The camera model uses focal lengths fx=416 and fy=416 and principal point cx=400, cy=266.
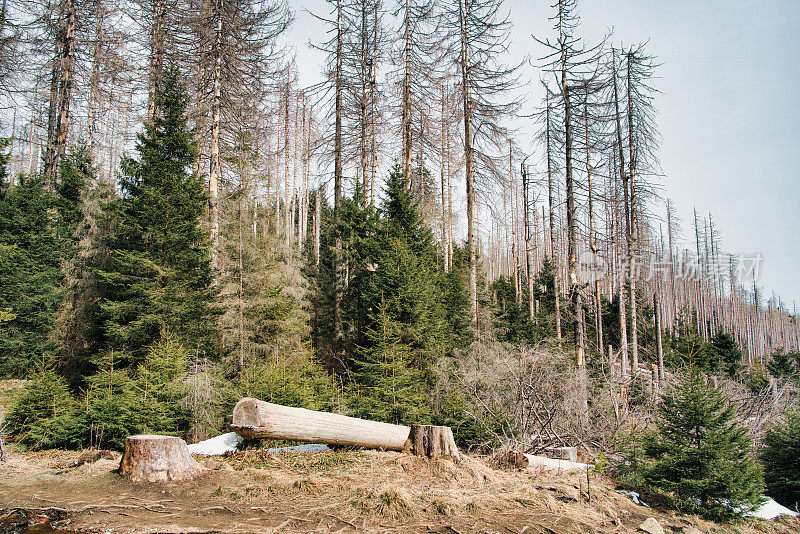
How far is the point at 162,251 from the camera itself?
11.7 m

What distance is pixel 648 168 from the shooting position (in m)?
19.1

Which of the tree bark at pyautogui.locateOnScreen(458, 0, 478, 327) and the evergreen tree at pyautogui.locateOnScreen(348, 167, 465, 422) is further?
the tree bark at pyautogui.locateOnScreen(458, 0, 478, 327)

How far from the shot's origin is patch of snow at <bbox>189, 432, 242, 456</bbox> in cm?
715

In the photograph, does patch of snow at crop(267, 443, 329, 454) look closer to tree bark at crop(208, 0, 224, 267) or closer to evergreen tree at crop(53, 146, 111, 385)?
tree bark at crop(208, 0, 224, 267)

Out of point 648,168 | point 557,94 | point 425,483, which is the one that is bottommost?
point 425,483

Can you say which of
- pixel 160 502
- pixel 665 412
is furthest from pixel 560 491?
pixel 160 502

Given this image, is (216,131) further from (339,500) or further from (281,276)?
(339,500)

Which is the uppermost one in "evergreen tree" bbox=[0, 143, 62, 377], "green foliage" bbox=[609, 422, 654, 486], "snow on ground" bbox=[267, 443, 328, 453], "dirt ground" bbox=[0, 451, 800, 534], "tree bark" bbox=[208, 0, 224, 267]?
"tree bark" bbox=[208, 0, 224, 267]

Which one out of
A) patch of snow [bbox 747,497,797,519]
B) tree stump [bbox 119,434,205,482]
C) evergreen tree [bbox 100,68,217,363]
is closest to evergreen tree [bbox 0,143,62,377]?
evergreen tree [bbox 100,68,217,363]

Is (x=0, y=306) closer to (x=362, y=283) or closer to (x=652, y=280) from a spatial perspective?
(x=362, y=283)

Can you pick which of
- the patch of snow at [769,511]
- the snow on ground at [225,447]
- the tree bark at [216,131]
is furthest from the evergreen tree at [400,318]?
the patch of snow at [769,511]

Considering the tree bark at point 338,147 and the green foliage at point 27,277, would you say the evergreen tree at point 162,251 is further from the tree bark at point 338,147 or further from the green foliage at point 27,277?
the tree bark at point 338,147

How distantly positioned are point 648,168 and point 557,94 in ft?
24.6

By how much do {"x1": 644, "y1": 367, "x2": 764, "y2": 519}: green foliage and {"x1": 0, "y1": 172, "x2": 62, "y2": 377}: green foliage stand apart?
1582 cm
